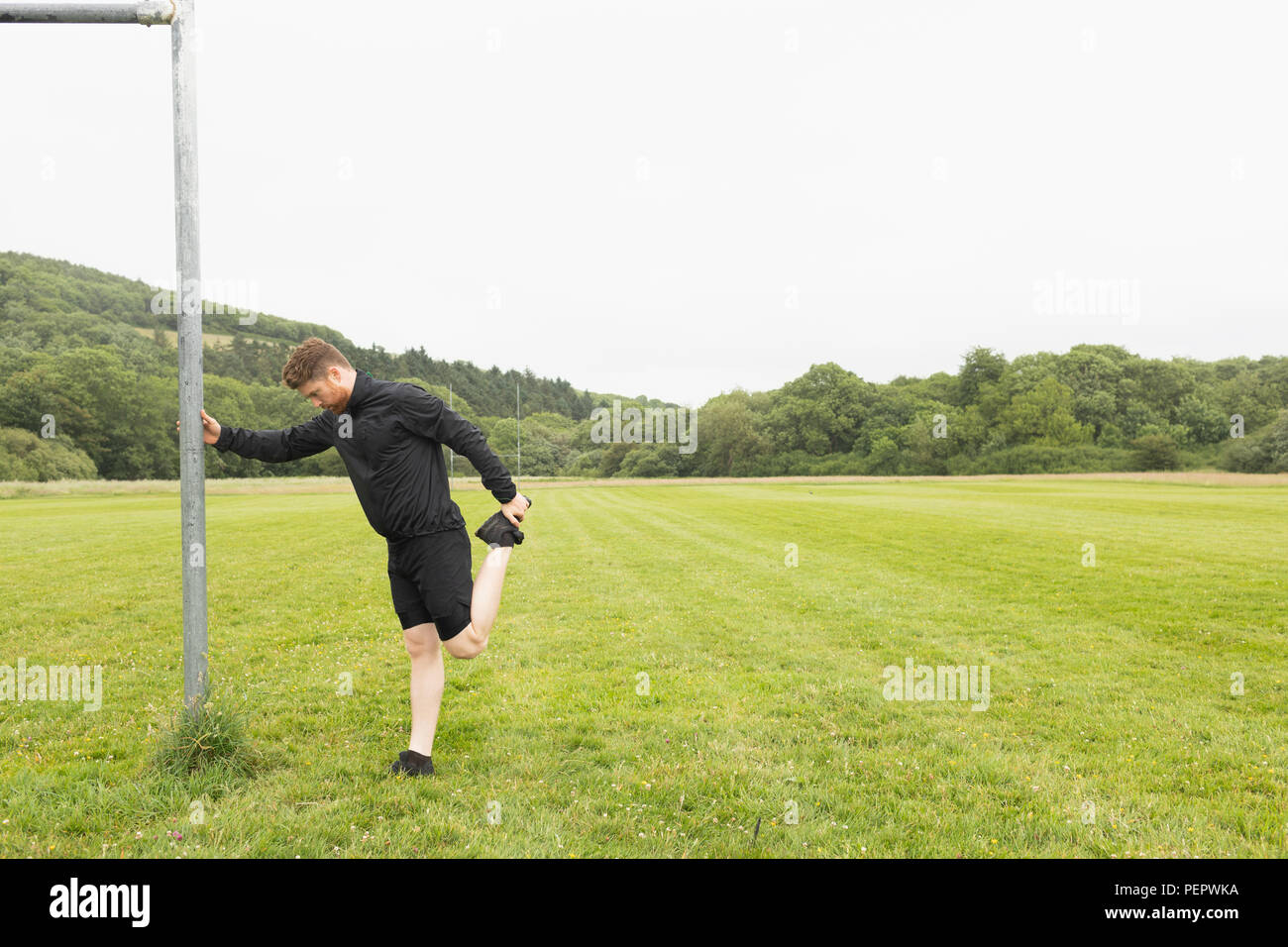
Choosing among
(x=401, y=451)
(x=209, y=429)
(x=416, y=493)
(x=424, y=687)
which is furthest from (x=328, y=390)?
(x=424, y=687)

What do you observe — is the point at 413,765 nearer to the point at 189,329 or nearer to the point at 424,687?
the point at 424,687

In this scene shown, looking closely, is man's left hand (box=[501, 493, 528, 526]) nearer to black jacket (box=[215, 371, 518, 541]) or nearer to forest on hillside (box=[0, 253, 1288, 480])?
black jacket (box=[215, 371, 518, 541])

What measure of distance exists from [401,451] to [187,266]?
185cm

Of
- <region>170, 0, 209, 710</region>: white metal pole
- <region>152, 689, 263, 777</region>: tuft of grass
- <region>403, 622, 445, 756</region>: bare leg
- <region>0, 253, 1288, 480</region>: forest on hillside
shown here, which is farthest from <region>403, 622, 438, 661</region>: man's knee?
→ <region>0, 253, 1288, 480</region>: forest on hillside

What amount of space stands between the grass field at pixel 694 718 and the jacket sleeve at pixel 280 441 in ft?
5.75

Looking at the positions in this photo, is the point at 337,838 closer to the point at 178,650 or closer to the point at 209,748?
the point at 209,748

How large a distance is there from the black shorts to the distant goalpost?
1287 millimetres

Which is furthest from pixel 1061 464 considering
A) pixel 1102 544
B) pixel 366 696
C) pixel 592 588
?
pixel 366 696

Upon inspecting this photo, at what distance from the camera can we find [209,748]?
4379mm

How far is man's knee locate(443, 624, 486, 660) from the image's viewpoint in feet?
14.2

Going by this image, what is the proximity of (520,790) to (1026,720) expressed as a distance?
14.1 ft

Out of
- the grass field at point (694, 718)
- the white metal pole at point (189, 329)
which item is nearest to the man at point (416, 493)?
the white metal pole at point (189, 329)
